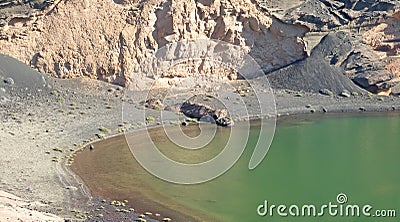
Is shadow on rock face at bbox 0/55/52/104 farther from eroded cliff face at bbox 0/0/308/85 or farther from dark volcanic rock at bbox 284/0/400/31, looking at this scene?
dark volcanic rock at bbox 284/0/400/31

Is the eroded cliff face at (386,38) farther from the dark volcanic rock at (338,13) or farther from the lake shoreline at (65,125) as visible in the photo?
the lake shoreline at (65,125)

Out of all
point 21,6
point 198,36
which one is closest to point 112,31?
point 21,6

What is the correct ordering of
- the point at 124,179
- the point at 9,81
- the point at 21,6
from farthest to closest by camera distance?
1. the point at 21,6
2. the point at 9,81
3. the point at 124,179

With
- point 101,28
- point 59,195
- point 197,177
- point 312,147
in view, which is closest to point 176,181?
point 197,177

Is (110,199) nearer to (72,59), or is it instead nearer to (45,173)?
(45,173)

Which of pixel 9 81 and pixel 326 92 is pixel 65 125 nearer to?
pixel 9 81

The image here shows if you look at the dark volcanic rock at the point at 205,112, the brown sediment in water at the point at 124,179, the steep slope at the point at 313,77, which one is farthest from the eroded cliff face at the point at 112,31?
the brown sediment in water at the point at 124,179
